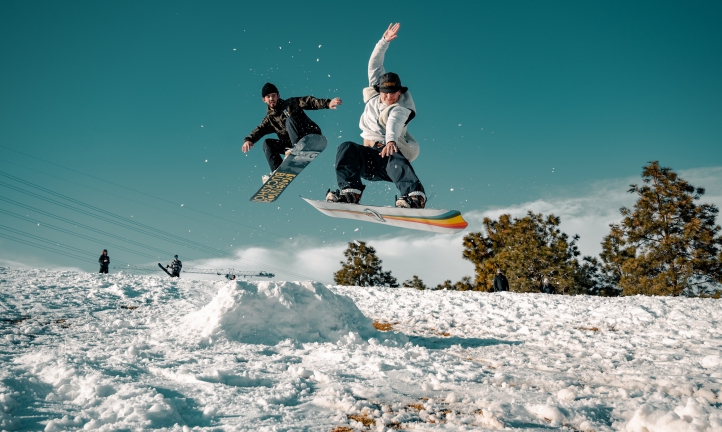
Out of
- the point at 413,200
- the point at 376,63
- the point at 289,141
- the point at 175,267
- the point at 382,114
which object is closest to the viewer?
the point at 382,114

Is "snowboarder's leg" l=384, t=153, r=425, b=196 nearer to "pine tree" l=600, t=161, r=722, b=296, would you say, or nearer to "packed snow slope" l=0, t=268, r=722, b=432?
"packed snow slope" l=0, t=268, r=722, b=432

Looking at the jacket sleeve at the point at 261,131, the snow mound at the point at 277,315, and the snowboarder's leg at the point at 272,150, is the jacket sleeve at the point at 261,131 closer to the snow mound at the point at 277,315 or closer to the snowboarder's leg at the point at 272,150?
the snowboarder's leg at the point at 272,150

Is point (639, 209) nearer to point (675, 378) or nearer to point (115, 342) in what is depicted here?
point (675, 378)

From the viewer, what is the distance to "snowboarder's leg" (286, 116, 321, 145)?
27.5ft

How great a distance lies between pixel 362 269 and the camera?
40.4m

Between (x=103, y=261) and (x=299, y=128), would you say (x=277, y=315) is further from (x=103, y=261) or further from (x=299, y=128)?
(x=103, y=261)

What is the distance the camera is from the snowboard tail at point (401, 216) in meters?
7.01

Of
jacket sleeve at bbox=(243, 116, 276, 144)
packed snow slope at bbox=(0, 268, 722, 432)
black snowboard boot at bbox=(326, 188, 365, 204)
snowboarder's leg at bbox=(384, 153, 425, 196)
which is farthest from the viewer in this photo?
jacket sleeve at bbox=(243, 116, 276, 144)

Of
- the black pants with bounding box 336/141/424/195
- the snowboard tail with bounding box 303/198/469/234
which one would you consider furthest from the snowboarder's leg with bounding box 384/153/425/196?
the snowboard tail with bounding box 303/198/469/234

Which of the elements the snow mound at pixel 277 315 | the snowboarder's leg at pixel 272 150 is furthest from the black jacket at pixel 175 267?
the snow mound at pixel 277 315

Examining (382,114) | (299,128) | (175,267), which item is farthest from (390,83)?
(175,267)

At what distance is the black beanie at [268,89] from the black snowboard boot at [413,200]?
345 centimetres

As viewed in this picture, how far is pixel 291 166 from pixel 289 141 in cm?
54

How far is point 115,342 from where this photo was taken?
18.3ft
